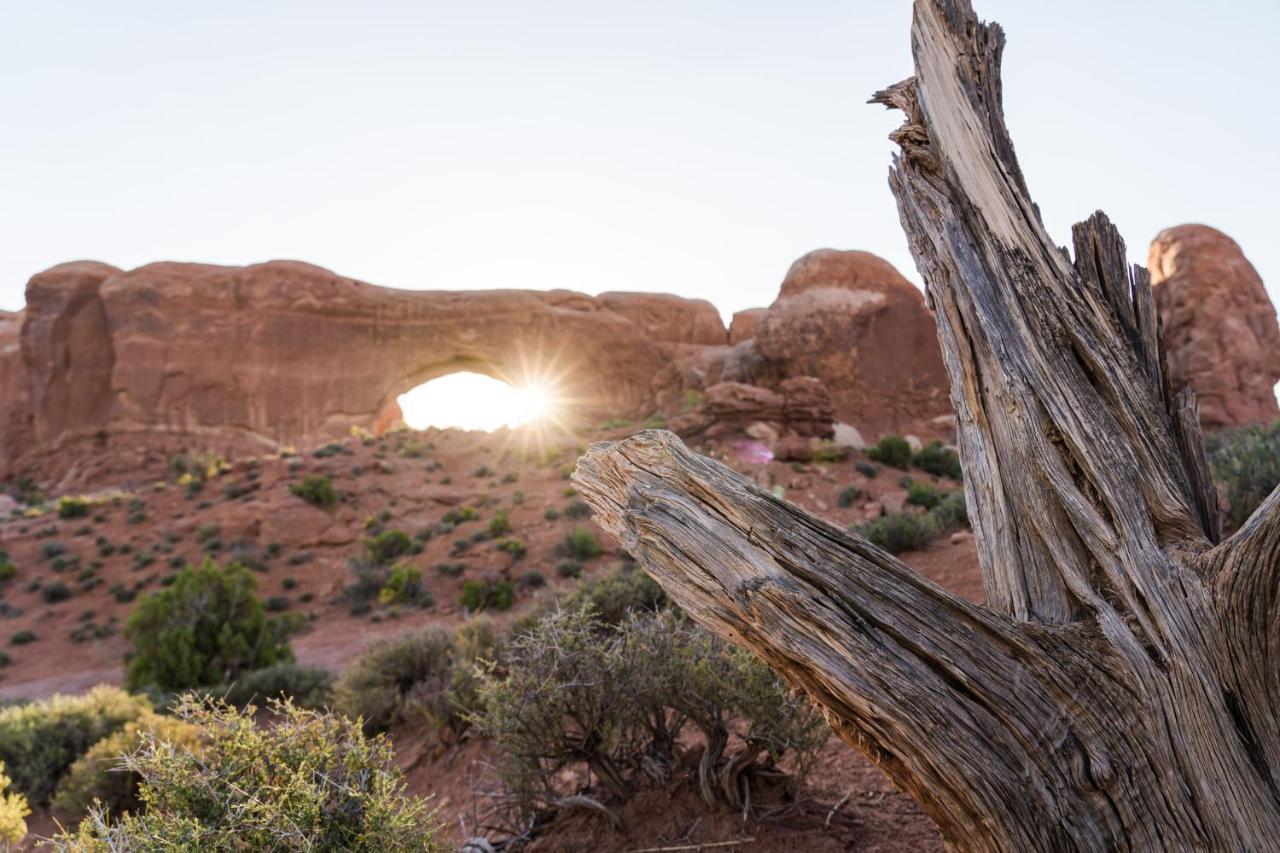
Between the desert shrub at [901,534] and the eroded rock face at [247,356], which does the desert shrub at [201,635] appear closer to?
the desert shrub at [901,534]

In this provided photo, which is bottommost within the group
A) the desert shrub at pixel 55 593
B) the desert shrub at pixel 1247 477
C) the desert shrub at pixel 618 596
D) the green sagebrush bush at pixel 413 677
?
the desert shrub at pixel 55 593

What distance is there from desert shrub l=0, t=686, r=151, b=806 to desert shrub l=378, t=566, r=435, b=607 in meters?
7.76

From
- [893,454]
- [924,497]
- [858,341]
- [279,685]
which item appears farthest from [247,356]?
[924,497]

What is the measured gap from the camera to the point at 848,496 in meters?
15.6

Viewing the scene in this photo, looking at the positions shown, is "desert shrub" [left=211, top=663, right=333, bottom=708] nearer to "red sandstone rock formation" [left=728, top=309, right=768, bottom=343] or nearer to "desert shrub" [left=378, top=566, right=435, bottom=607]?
"desert shrub" [left=378, top=566, right=435, bottom=607]

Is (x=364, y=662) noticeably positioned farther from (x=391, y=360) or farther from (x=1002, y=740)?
(x=391, y=360)

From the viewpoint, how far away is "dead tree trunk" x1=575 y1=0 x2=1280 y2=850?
191 cm

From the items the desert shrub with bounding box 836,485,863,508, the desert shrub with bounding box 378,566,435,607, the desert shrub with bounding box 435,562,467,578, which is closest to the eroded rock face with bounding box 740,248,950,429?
the desert shrub with bounding box 836,485,863,508

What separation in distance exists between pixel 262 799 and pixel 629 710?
6.40ft

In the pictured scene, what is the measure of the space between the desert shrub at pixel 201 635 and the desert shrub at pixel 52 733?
261 centimetres

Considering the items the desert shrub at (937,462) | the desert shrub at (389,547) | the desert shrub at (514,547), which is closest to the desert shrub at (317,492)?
the desert shrub at (389,547)

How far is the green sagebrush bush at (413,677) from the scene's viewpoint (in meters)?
6.65

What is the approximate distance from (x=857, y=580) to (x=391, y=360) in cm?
3774

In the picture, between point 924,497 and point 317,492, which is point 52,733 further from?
point 317,492
